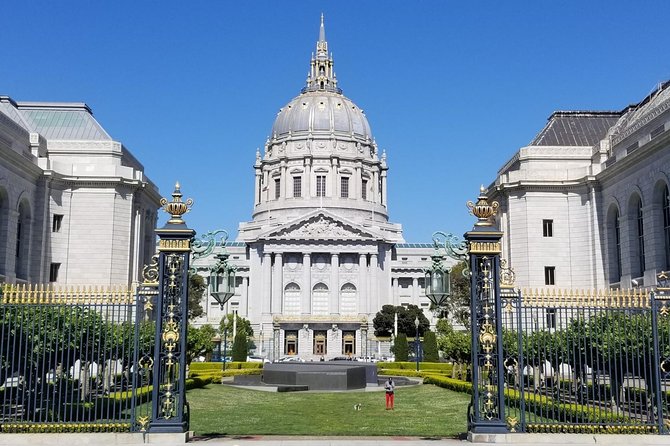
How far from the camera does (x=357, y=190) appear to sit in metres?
116

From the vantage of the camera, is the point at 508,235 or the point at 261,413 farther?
the point at 508,235

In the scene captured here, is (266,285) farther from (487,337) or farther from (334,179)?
(487,337)

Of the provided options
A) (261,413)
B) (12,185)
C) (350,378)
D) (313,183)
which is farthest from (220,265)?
(313,183)

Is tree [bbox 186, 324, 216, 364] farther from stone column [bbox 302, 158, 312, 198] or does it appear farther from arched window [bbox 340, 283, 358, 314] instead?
stone column [bbox 302, 158, 312, 198]

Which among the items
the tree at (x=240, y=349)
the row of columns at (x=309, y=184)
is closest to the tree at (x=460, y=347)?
the tree at (x=240, y=349)

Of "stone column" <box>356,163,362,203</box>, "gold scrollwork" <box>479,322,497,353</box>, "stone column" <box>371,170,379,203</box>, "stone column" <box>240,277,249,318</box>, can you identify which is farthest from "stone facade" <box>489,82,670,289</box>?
"stone column" <box>371,170,379,203</box>

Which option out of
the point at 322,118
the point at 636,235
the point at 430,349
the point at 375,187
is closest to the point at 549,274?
the point at 636,235

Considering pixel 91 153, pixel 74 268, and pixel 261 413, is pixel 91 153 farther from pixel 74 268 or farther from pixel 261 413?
pixel 261 413

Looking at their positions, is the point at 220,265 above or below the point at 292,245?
below

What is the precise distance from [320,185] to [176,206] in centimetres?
9726

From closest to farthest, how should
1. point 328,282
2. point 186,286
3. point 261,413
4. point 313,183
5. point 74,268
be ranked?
point 186,286 < point 261,413 < point 74,268 < point 328,282 < point 313,183

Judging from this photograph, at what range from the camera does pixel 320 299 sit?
10131cm

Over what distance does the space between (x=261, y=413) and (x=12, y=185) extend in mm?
31163

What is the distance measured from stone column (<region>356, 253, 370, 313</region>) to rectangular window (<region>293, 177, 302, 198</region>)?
62.9 feet
